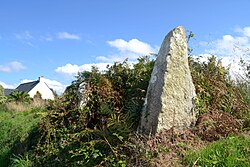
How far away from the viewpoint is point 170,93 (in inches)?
218

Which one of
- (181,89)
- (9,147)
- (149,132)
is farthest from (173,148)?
(9,147)

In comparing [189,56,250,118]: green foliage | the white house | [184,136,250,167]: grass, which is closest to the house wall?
Answer: the white house

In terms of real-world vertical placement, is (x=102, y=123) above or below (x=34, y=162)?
above

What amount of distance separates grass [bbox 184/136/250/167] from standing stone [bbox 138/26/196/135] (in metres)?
0.97

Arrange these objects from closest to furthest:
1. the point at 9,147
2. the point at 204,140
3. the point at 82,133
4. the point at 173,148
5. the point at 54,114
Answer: the point at 173,148, the point at 204,140, the point at 82,133, the point at 54,114, the point at 9,147

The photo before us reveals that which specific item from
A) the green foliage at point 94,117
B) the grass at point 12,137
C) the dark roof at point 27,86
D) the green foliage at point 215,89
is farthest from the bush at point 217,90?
the dark roof at point 27,86

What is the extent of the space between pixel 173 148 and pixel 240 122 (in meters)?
1.54

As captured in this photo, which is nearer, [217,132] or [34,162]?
[217,132]

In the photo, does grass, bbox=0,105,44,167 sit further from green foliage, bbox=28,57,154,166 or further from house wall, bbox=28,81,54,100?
house wall, bbox=28,81,54,100

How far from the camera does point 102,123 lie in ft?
20.8

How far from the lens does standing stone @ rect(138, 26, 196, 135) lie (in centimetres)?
545

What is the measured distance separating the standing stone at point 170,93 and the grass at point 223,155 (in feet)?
3.18

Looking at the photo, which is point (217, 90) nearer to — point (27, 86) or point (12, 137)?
point (12, 137)

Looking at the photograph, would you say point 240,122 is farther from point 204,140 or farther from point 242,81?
point 242,81
